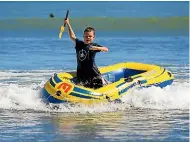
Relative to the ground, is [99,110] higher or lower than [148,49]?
lower

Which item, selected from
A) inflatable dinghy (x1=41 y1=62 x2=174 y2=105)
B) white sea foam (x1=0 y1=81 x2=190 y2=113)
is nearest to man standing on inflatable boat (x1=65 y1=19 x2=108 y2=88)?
inflatable dinghy (x1=41 y1=62 x2=174 y2=105)

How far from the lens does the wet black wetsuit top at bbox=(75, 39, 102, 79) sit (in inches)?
448

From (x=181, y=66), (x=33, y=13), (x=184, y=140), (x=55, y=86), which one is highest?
(x=33, y=13)

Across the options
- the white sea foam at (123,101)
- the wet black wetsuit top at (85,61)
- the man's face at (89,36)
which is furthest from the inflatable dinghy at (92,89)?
the man's face at (89,36)

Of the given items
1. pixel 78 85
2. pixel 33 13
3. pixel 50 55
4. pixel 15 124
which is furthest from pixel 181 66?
pixel 33 13

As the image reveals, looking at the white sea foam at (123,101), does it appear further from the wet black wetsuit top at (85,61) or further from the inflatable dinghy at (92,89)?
the wet black wetsuit top at (85,61)

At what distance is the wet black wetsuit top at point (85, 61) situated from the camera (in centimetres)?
1138

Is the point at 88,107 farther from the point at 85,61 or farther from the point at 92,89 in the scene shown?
the point at 85,61

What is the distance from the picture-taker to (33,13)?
173 ft

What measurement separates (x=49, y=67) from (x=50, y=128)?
780 centimetres

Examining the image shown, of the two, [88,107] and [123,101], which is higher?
[123,101]

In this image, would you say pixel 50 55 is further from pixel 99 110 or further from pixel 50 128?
pixel 50 128

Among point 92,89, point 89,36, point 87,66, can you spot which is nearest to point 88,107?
point 92,89

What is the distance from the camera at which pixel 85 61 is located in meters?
11.4
